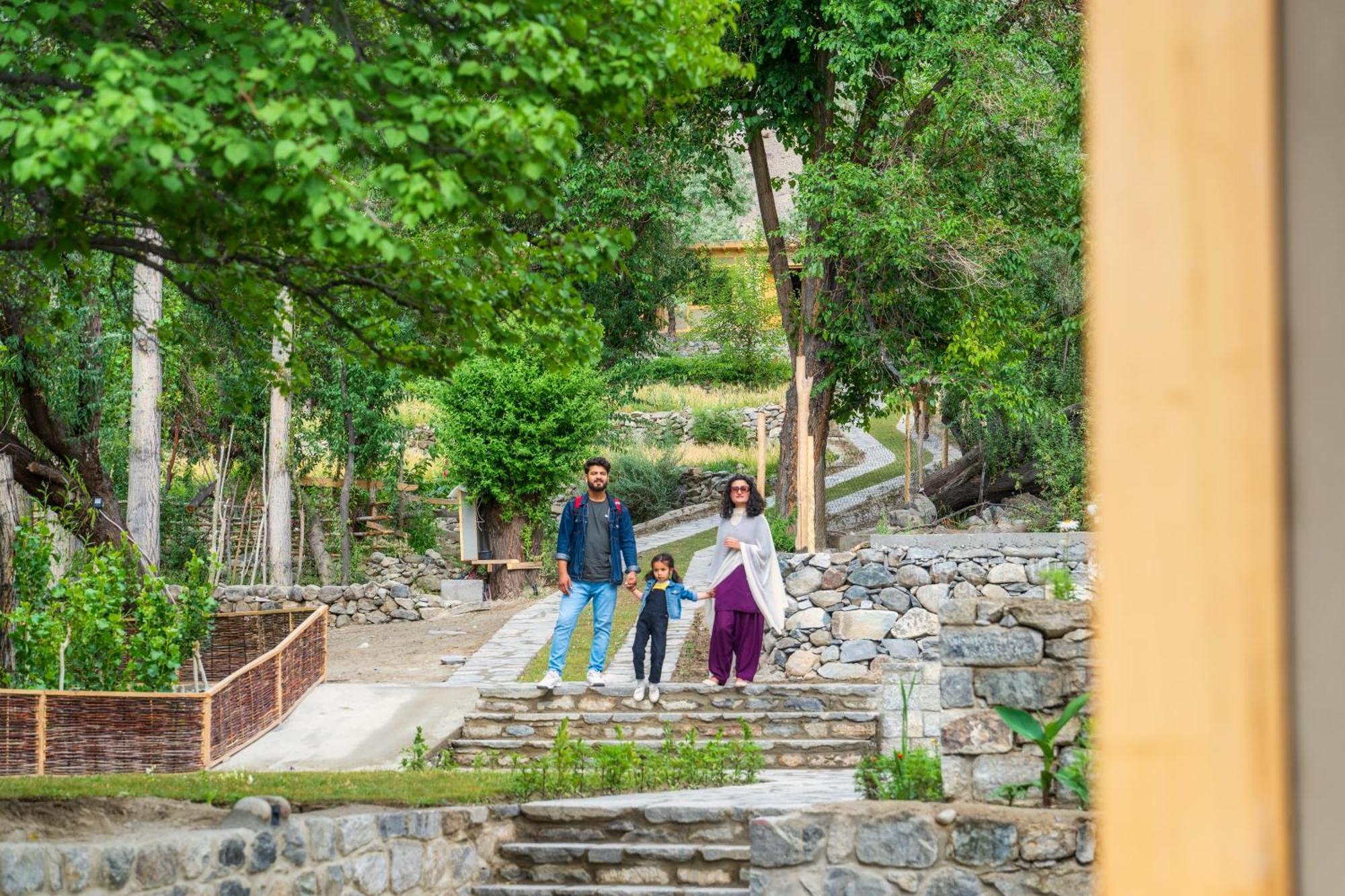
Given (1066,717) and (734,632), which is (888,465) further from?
(1066,717)

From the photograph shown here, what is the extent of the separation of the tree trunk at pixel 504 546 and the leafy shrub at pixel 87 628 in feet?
28.6

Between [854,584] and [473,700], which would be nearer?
[473,700]

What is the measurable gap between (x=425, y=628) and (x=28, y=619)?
840cm

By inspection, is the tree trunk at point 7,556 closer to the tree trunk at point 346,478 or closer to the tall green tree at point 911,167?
the tall green tree at point 911,167

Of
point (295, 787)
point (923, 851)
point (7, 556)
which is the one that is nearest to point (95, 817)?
point (295, 787)

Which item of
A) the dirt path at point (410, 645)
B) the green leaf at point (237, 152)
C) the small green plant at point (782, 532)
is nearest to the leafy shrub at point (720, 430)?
the dirt path at point (410, 645)

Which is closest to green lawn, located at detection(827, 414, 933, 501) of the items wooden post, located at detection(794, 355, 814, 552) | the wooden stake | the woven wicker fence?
wooden post, located at detection(794, 355, 814, 552)

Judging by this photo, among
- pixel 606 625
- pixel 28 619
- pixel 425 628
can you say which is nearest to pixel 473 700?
pixel 606 625

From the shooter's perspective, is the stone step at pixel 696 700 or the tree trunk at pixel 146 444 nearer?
the stone step at pixel 696 700

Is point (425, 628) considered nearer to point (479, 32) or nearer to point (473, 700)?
point (473, 700)

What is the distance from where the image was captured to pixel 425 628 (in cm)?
Answer: 1858

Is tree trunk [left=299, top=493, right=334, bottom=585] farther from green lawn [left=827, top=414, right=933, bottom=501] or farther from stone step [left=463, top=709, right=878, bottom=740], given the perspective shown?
stone step [left=463, top=709, right=878, bottom=740]

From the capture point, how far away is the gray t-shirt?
36.4 feet

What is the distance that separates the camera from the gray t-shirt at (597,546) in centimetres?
1111
